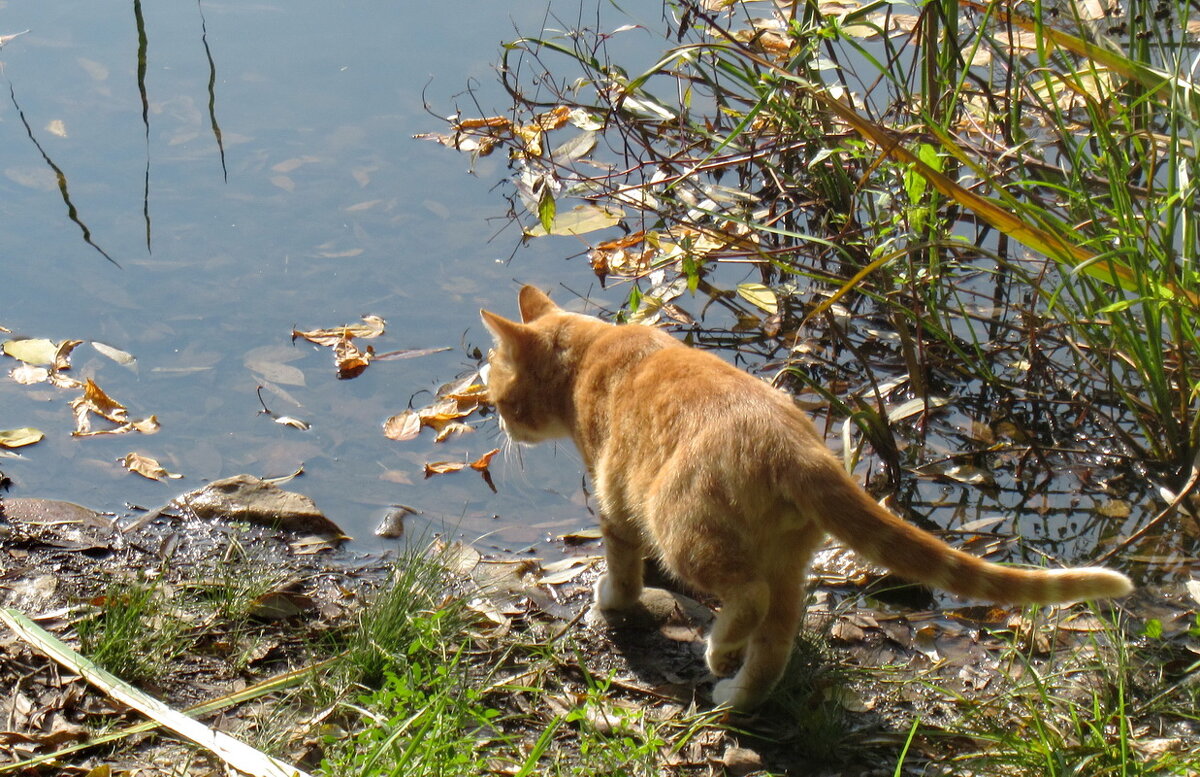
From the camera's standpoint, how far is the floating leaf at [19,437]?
4039 millimetres

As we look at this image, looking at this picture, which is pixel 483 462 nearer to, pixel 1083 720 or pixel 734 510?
pixel 734 510

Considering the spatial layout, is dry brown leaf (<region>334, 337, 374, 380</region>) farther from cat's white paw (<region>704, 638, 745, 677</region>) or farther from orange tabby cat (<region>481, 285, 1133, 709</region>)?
cat's white paw (<region>704, 638, 745, 677</region>)

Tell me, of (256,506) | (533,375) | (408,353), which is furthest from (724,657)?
(408,353)

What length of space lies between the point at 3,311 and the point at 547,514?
2.50 meters

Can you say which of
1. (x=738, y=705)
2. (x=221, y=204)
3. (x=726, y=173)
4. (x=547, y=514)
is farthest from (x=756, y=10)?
(x=738, y=705)

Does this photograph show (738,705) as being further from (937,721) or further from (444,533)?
(444,533)

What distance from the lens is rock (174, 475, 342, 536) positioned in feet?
12.2

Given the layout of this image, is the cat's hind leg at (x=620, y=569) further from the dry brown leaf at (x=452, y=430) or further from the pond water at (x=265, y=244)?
the dry brown leaf at (x=452, y=430)

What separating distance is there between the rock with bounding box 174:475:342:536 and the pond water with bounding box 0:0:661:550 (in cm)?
13

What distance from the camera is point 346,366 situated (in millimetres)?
4504

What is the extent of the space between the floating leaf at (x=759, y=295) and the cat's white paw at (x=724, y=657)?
1.82 metres

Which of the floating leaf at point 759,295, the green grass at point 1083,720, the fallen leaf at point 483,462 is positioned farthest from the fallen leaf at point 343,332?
the green grass at point 1083,720

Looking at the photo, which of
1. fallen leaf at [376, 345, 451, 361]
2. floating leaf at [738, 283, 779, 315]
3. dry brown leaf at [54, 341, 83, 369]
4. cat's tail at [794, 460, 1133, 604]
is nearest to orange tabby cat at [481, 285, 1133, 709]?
cat's tail at [794, 460, 1133, 604]

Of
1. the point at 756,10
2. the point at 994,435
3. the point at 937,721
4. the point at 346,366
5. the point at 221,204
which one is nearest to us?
the point at 937,721
